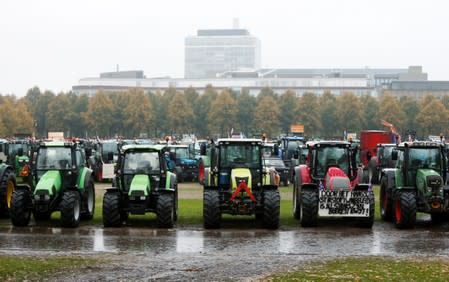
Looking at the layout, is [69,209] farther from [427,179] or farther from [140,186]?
[427,179]

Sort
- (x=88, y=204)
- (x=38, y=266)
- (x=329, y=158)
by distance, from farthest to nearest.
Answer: (x=88, y=204), (x=329, y=158), (x=38, y=266)

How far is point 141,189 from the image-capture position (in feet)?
78.2

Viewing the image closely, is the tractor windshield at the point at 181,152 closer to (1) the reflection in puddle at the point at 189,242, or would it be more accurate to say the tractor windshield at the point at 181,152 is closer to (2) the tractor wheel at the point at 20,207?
(2) the tractor wheel at the point at 20,207

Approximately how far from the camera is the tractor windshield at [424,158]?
25.3 meters

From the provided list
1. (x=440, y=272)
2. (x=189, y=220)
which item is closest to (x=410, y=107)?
(x=189, y=220)

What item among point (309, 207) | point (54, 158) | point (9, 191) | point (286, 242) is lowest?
point (286, 242)

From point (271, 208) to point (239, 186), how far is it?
1.12m

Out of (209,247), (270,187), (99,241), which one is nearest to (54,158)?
(99,241)

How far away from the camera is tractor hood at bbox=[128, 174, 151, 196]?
23750mm

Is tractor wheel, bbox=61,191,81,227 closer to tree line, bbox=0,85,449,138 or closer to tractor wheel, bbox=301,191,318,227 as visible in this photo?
tractor wheel, bbox=301,191,318,227

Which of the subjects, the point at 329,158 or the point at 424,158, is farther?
the point at 329,158

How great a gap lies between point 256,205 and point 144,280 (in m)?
8.71

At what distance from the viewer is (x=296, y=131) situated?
86.2 metres

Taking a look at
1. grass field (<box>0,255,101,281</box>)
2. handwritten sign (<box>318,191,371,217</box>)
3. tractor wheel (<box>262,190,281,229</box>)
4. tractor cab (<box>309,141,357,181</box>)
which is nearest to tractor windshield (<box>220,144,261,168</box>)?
tractor wheel (<box>262,190,281,229</box>)
